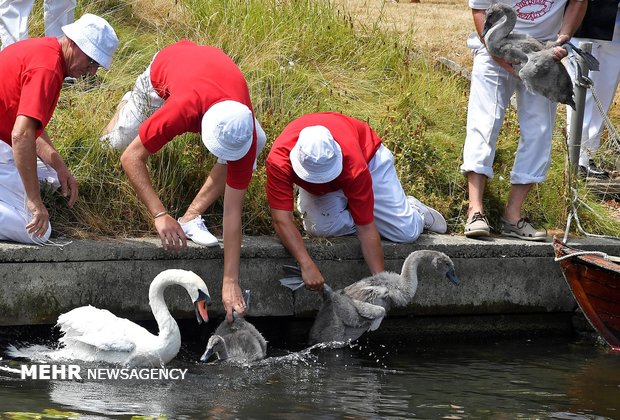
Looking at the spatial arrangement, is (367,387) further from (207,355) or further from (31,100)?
(31,100)

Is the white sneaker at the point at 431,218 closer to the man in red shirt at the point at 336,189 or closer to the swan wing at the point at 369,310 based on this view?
the man in red shirt at the point at 336,189

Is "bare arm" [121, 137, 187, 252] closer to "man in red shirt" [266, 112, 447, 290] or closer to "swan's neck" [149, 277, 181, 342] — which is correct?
"swan's neck" [149, 277, 181, 342]

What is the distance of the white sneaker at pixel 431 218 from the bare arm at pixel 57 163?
98.8 inches

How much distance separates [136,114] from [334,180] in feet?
4.91

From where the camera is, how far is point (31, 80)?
7.02 metres

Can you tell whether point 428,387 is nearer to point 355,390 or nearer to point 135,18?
point 355,390

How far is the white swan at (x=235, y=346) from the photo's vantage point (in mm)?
7254

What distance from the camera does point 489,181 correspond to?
926 centimetres

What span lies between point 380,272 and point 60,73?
2.55m

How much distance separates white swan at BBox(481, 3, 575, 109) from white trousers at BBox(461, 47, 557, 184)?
329mm

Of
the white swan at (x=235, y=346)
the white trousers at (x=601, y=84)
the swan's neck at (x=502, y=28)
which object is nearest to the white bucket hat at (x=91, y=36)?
the white swan at (x=235, y=346)

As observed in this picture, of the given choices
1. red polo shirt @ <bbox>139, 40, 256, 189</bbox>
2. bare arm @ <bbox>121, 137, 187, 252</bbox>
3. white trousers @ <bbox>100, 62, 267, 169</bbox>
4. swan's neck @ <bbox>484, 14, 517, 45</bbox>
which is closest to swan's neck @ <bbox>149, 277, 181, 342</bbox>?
bare arm @ <bbox>121, 137, 187, 252</bbox>

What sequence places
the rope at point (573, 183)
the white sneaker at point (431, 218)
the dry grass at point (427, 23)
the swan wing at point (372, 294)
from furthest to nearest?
the dry grass at point (427, 23) → the rope at point (573, 183) → the white sneaker at point (431, 218) → the swan wing at point (372, 294)

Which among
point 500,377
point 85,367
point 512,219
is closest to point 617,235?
point 512,219
